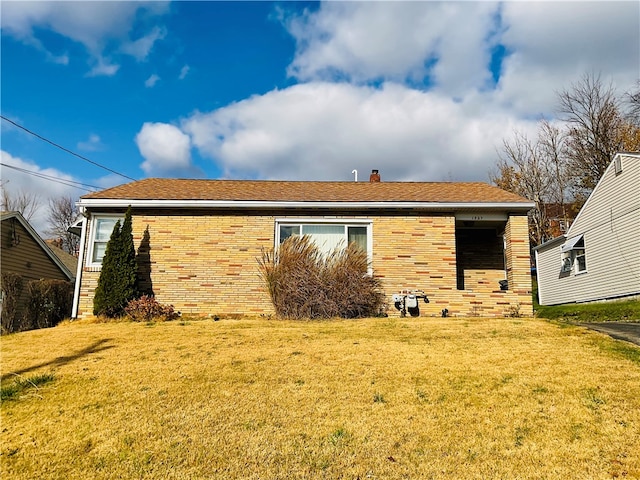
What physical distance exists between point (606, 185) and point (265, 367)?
16801 millimetres

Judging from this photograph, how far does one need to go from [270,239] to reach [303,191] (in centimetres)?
216

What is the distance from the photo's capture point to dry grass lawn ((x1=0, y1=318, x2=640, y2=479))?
3.63 metres

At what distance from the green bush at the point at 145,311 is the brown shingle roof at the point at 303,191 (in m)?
2.85

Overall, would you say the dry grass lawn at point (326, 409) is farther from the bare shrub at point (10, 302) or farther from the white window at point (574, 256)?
the white window at point (574, 256)

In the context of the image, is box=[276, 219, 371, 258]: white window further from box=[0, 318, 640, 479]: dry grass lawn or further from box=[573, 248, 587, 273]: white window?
box=[573, 248, 587, 273]: white window

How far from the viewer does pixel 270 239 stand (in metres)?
11.9

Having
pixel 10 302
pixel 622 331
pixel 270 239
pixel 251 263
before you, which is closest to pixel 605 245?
pixel 622 331

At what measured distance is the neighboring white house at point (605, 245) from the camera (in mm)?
15438

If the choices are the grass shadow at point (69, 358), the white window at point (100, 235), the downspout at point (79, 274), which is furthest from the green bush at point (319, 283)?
the downspout at point (79, 274)

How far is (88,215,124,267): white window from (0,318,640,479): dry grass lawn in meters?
4.68

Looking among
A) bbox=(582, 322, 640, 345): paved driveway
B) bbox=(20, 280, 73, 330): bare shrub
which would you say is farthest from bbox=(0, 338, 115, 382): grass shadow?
bbox=(582, 322, 640, 345): paved driveway

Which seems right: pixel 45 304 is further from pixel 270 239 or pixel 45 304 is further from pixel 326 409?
pixel 326 409

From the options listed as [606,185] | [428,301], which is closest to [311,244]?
[428,301]

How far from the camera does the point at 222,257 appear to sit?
38.5 feet
